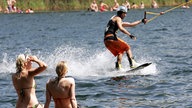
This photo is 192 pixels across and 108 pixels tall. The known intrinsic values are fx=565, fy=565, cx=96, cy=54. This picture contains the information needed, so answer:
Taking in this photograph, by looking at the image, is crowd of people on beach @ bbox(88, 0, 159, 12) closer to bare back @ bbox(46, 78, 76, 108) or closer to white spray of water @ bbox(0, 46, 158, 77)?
white spray of water @ bbox(0, 46, 158, 77)

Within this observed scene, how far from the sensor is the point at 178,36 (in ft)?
117

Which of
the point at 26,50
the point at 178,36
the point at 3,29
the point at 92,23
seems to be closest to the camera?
the point at 26,50

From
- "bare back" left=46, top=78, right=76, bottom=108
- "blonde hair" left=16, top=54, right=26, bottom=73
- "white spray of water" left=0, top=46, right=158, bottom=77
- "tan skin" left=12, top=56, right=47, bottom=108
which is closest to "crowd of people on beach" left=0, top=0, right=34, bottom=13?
"white spray of water" left=0, top=46, right=158, bottom=77

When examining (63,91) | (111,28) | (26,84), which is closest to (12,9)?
(111,28)

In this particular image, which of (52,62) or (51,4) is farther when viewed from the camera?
(51,4)

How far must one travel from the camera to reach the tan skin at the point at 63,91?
32.9ft

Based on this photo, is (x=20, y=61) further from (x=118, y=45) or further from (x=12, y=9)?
(x=12, y=9)

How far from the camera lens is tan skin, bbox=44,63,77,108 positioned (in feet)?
32.9

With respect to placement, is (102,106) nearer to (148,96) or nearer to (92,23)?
(148,96)

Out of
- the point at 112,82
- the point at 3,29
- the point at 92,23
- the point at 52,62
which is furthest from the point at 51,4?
the point at 112,82

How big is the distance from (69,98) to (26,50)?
1914 centimetres

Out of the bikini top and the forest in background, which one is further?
the forest in background

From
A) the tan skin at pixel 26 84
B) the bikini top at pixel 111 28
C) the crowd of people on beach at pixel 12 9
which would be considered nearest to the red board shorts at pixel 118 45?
the bikini top at pixel 111 28

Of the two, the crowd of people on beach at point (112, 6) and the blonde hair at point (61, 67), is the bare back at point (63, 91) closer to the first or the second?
the blonde hair at point (61, 67)
